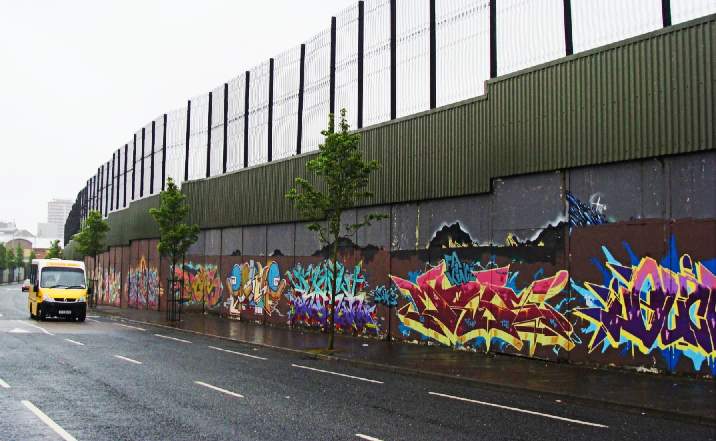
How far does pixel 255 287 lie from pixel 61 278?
8.78m

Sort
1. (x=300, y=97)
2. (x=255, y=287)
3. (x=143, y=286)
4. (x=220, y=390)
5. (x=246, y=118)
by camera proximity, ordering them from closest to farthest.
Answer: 1. (x=220, y=390)
2. (x=300, y=97)
3. (x=255, y=287)
4. (x=246, y=118)
5. (x=143, y=286)

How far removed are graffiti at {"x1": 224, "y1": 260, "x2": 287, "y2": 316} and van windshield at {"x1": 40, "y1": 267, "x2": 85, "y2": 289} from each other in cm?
676

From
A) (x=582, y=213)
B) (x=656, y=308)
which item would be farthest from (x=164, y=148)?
(x=656, y=308)

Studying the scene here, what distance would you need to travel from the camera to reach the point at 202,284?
3572 cm

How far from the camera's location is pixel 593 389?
12.2 meters

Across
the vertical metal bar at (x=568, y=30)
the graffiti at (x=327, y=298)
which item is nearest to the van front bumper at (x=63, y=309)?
the graffiti at (x=327, y=298)

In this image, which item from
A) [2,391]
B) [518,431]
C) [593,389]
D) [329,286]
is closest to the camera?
[518,431]

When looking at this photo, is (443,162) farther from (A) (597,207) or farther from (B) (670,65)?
(B) (670,65)

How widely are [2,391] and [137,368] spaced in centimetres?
348

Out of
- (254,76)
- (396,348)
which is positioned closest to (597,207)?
(396,348)

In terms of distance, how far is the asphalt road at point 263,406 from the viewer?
8617 mm

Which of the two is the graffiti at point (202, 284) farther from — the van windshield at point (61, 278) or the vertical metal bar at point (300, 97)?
the vertical metal bar at point (300, 97)

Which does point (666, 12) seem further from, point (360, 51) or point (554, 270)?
point (360, 51)

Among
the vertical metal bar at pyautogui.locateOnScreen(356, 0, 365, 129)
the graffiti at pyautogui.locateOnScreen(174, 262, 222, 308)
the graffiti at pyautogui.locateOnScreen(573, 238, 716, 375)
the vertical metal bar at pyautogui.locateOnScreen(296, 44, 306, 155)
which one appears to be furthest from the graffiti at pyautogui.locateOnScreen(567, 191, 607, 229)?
the graffiti at pyautogui.locateOnScreen(174, 262, 222, 308)
